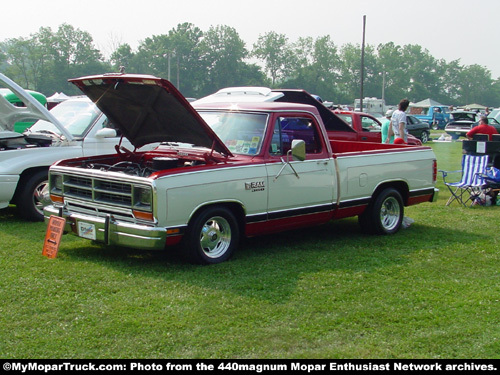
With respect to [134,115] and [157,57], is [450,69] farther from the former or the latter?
[134,115]

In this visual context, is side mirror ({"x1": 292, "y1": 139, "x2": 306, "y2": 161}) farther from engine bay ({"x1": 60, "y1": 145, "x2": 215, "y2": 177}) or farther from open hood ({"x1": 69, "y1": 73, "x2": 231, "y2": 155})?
engine bay ({"x1": 60, "y1": 145, "x2": 215, "y2": 177})

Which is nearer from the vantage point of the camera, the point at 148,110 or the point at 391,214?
the point at 148,110

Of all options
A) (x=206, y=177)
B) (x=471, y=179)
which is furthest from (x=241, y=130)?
(x=471, y=179)

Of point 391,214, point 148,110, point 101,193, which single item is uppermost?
point 148,110

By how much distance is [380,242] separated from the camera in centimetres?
777

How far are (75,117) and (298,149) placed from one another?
15.6 feet

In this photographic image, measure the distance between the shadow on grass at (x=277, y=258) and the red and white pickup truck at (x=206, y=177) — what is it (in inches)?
11.9

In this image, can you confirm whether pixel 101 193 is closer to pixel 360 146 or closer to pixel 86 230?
pixel 86 230

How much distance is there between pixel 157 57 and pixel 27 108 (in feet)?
289

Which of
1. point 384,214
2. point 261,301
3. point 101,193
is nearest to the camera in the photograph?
point 261,301

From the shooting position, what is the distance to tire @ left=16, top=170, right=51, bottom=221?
857cm

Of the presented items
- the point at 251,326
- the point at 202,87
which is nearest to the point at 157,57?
the point at 202,87

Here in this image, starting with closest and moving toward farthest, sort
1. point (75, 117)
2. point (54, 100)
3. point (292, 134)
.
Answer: point (292, 134)
point (75, 117)
point (54, 100)

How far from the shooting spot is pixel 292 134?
7258 millimetres
